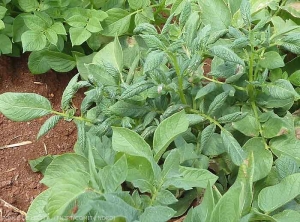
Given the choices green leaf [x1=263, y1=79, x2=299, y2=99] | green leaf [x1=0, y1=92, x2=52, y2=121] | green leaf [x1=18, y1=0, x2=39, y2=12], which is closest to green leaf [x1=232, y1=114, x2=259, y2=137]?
green leaf [x1=263, y1=79, x2=299, y2=99]

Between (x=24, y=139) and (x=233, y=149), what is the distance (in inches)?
31.8

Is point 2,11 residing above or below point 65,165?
above

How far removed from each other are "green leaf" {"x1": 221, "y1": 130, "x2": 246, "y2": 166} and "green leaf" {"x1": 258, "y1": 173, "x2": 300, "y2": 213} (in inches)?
4.7

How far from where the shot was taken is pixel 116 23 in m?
2.16

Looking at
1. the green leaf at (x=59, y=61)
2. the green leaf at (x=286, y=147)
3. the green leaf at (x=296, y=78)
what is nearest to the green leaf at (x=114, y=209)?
the green leaf at (x=286, y=147)

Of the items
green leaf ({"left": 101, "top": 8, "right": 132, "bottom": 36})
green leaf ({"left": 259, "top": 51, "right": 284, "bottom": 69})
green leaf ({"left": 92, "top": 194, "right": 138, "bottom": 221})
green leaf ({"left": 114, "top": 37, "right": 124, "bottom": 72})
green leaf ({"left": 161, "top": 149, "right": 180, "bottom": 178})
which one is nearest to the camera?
green leaf ({"left": 92, "top": 194, "right": 138, "bottom": 221})

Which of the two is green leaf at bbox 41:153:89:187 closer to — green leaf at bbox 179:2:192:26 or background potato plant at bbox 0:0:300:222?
background potato plant at bbox 0:0:300:222

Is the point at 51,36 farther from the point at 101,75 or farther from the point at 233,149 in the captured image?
the point at 233,149

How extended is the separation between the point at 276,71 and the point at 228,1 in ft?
1.08

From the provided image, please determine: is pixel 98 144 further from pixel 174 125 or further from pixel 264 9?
pixel 264 9

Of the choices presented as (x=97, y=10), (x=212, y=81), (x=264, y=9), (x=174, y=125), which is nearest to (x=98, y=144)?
(x=174, y=125)

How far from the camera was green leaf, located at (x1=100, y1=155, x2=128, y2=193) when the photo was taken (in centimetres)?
136

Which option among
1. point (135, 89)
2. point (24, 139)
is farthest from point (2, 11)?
point (135, 89)

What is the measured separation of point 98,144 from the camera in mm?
1756
